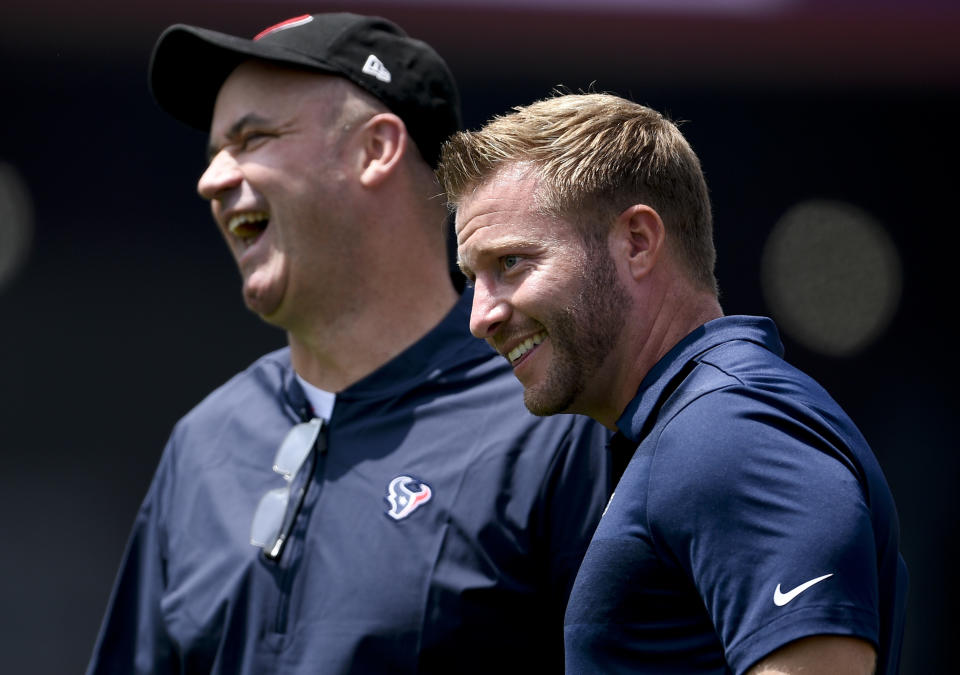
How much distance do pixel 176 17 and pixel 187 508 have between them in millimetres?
2537

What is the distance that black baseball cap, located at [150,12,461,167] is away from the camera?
7.70 ft

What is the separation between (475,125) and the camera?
4.72 m

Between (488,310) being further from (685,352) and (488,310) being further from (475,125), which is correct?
(475,125)

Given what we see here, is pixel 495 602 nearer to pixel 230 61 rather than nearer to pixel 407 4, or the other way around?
pixel 230 61

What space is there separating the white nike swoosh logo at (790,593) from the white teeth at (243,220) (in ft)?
4.57

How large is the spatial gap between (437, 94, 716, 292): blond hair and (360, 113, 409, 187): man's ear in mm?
659

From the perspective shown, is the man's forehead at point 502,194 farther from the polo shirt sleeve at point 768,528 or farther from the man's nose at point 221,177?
the man's nose at point 221,177

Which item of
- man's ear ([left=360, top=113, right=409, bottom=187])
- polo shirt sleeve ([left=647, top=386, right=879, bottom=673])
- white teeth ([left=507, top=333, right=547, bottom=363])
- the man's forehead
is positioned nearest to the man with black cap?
man's ear ([left=360, top=113, right=409, bottom=187])

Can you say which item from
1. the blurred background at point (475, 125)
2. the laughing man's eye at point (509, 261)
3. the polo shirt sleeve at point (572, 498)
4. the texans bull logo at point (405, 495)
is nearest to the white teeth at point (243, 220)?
the texans bull logo at point (405, 495)

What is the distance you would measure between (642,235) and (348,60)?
99cm

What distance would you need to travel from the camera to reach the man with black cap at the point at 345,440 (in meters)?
2.00

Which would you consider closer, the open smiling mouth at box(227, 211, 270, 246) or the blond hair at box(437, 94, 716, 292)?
the blond hair at box(437, 94, 716, 292)

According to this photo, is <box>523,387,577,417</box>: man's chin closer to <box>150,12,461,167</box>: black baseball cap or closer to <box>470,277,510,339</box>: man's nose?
<box>470,277,510,339</box>: man's nose

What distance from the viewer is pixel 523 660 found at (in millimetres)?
1989
